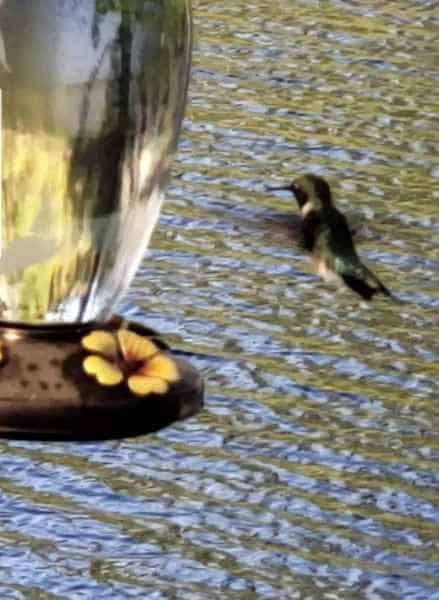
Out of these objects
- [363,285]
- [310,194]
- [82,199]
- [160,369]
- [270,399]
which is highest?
[82,199]

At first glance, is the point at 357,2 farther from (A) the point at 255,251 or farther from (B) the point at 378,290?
(B) the point at 378,290

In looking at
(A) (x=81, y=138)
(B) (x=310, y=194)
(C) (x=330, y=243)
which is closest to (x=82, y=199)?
(A) (x=81, y=138)

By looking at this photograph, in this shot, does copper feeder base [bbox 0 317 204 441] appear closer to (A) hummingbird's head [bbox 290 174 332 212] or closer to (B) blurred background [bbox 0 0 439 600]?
(B) blurred background [bbox 0 0 439 600]

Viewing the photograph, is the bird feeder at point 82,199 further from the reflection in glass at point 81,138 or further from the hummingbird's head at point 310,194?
the hummingbird's head at point 310,194

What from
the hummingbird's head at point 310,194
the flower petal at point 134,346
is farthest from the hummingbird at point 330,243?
the flower petal at point 134,346

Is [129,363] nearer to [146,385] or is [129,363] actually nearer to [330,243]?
[146,385]

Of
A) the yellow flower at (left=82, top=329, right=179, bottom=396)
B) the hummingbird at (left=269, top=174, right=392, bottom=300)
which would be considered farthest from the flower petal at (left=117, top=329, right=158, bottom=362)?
the hummingbird at (left=269, top=174, right=392, bottom=300)
